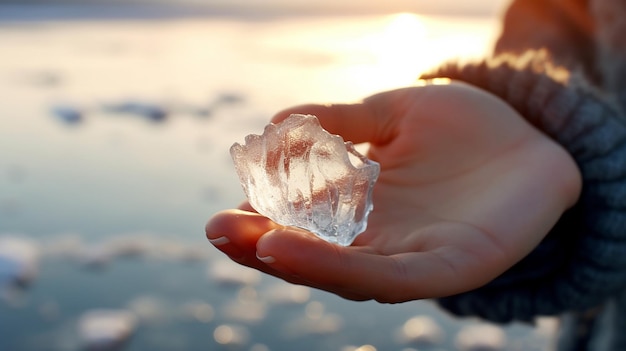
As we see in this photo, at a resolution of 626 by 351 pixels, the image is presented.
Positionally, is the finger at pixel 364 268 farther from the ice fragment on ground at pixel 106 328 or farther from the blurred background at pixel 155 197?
the ice fragment on ground at pixel 106 328

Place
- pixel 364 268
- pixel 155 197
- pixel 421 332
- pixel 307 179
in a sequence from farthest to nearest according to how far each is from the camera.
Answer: pixel 155 197 < pixel 421 332 < pixel 307 179 < pixel 364 268

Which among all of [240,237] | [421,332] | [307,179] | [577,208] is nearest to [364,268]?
[240,237]

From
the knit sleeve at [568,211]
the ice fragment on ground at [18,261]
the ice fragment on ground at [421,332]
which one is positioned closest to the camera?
the knit sleeve at [568,211]

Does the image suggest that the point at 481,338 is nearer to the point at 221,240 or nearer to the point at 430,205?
the point at 430,205

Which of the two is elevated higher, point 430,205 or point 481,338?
point 430,205

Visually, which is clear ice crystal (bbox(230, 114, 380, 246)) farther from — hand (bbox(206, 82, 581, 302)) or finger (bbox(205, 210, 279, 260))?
finger (bbox(205, 210, 279, 260))

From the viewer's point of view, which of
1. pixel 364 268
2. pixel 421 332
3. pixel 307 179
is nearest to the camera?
pixel 364 268

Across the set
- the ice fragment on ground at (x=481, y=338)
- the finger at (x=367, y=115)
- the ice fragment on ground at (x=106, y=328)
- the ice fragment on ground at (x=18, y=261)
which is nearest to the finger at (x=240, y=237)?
the finger at (x=367, y=115)
